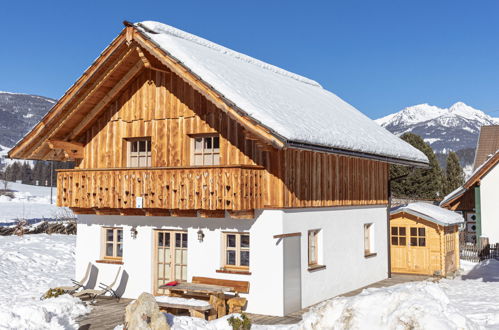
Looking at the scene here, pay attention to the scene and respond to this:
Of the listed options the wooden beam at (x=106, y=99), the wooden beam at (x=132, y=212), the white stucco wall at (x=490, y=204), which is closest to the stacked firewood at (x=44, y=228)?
the wooden beam at (x=106, y=99)

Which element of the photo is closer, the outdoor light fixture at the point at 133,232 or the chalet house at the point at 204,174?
the chalet house at the point at 204,174

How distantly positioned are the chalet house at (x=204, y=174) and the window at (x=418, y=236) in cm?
275

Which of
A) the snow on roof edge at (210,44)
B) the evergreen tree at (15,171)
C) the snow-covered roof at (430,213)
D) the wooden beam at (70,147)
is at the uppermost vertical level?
the evergreen tree at (15,171)

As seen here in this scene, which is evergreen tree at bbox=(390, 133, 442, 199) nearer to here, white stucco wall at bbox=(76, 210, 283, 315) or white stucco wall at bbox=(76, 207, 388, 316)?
white stucco wall at bbox=(76, 207, 388, 316)

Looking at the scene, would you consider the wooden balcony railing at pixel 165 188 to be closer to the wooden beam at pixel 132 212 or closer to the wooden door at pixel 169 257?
the wooden beam at pixel 132 212

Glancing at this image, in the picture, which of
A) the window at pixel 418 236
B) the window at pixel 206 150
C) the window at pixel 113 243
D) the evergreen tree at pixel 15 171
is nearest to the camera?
the window at pixel 206 150

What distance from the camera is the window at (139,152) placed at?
652 inches

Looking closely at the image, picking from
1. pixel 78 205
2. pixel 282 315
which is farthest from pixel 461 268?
pixel 78 205

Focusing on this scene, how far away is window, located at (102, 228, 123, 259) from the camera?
17.0 meters

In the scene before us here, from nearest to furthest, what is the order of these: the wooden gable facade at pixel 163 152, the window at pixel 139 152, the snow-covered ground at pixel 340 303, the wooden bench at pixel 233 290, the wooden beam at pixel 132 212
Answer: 1. the snow-covered ground at pixel 340 303
2. the wooden bench at pixel 233 290
3. the wooden gable facade at pixel 163 152
4. the wooden beam at pixel 132 212
5. the window at pixel 139 152

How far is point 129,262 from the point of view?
54.0 feet

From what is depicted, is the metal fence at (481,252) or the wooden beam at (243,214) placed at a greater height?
the wooden beam at (243,214)

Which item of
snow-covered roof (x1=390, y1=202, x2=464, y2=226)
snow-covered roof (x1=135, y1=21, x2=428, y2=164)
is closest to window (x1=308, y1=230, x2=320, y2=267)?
snow-covered roof (x1=135, y1=21, x2=428, y2=164)

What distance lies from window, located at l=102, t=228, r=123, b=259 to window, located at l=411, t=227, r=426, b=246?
1110cm
